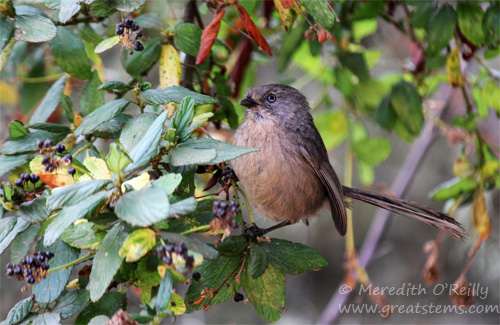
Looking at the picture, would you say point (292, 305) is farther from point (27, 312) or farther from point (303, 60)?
point (27, 312)

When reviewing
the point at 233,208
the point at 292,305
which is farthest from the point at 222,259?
the point at 292,305

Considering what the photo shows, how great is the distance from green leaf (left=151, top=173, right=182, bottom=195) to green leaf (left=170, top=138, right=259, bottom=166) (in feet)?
0.54

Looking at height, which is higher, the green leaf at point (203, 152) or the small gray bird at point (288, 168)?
the green leaf at point (203, 152)

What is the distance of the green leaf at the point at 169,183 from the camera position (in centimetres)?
170

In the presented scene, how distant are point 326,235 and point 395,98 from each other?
12.0 ft

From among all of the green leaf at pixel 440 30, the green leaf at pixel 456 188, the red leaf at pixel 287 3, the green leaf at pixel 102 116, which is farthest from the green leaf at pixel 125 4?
the green leaf at pixel 456 188

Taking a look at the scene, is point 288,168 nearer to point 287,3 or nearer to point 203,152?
point 287,3

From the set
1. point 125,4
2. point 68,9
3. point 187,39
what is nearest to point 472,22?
point 187,39

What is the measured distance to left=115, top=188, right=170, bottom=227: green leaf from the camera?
5.07 ft

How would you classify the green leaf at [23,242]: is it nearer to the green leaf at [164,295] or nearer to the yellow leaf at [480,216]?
the green leaf at [164,295]

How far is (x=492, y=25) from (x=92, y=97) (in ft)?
7.38

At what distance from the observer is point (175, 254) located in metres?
1.63

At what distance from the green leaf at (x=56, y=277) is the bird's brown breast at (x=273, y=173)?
4.72ft

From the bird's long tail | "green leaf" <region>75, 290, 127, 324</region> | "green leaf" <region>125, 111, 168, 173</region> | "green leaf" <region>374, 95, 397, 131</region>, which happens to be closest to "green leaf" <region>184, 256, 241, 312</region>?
"green leaf" <region>75, 290, 127, 324</region>
